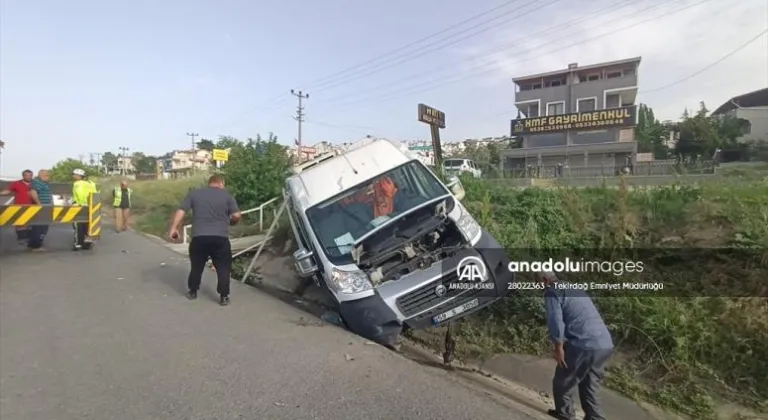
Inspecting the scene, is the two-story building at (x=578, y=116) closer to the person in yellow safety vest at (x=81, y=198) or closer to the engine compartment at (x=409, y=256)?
the person in yellow safety vest at (x=81, y=198)

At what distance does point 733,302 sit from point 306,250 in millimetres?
4630

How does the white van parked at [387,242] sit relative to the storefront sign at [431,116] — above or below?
below

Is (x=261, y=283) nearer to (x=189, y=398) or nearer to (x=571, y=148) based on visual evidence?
(x=189, y=398)

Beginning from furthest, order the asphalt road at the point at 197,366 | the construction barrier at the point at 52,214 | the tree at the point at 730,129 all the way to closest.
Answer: the tree at the point at 730,129 < the construction barrier at the point at 52,214 < the asphalt road at the point at 197,366

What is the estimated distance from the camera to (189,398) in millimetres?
3539

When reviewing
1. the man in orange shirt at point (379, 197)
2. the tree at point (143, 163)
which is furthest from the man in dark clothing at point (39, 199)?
the tree at point (143, 163)

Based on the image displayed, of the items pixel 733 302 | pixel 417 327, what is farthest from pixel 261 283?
pixel 733 302

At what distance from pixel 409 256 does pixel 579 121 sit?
40967 mm

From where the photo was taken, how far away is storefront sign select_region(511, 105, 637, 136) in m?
39.4

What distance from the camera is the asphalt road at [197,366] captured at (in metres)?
3.37

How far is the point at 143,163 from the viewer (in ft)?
336

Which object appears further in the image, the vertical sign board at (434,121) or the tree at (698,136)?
the tree at (698,136)

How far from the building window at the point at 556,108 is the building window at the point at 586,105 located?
56.6 inches

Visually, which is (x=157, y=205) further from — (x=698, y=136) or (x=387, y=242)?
(x=698, y=136)
